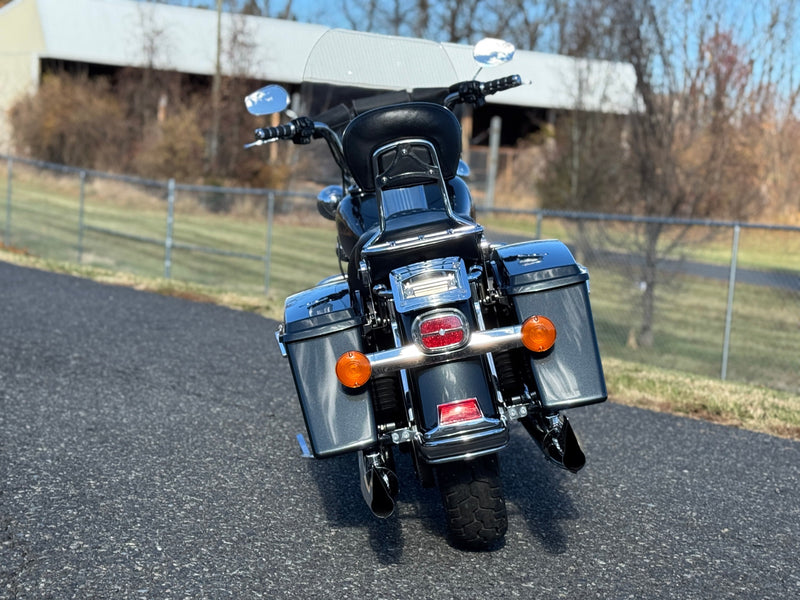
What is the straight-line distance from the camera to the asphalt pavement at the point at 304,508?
3842 mm

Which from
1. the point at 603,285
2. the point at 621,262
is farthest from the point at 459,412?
the point at 603,285

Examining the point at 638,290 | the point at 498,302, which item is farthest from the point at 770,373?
the point at 498,302

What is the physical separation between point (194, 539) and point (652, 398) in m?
4.42

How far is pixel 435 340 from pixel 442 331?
43mm

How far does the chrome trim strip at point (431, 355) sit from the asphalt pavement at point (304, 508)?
853 millimetres

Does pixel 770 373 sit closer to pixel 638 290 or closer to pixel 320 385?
pixel 638 290

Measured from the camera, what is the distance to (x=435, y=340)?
12.3 feet

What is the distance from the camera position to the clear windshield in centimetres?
557

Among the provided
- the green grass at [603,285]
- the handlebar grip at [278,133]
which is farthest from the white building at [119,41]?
the handlebar grip at [278,133]

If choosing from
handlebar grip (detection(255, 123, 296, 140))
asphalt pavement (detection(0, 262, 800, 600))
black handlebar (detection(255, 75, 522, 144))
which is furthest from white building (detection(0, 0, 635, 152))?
handlebar grip (detection(255, 123, 296, 140))

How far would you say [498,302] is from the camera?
422 cm

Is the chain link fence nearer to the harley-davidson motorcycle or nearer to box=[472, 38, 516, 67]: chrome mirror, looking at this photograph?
box=[472, 38, 516, 67]: chrome mirror

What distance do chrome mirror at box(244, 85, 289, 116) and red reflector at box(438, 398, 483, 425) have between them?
85.1 inches

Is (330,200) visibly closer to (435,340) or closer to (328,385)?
(328,385)
